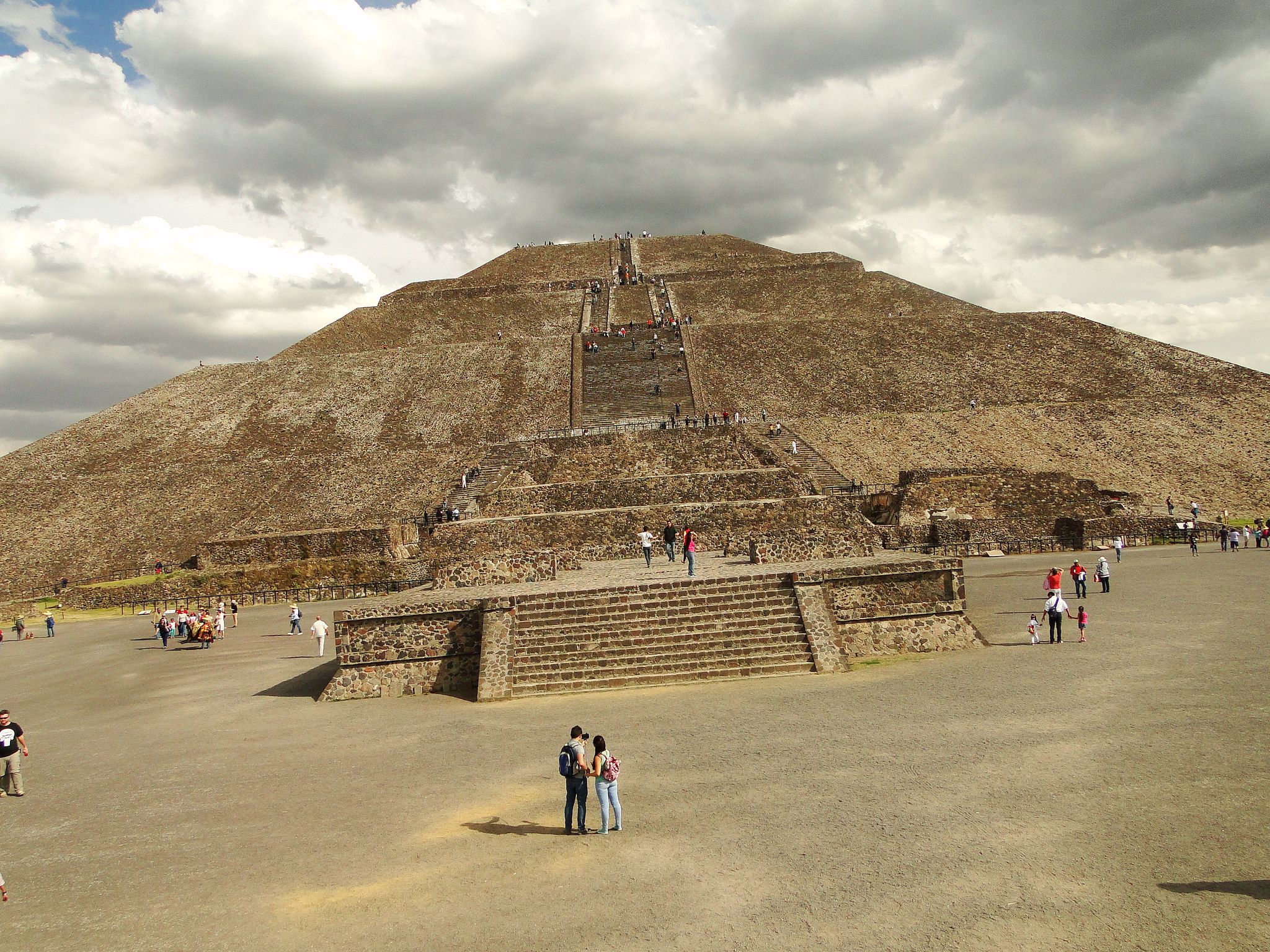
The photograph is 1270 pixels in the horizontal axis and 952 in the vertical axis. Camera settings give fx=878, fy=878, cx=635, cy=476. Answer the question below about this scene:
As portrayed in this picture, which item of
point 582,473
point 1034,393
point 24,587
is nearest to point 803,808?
point 582,473

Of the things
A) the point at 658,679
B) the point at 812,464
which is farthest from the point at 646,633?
the point at 812,464

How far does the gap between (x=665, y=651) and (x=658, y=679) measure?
0.54 meters

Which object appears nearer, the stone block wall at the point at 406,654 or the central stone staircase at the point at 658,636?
the central stone staircase at the point at 658,636

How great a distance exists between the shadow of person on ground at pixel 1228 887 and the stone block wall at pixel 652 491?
1998cm

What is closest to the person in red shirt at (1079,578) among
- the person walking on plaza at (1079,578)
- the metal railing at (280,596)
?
the person walking on plaza at (1079,578)

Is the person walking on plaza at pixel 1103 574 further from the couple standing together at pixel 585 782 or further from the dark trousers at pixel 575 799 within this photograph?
the dark trousers at pixel 575 799

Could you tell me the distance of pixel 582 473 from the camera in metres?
31.2

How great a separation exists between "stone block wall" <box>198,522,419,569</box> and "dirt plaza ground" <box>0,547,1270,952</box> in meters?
15.0

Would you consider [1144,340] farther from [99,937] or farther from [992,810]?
[99,937]

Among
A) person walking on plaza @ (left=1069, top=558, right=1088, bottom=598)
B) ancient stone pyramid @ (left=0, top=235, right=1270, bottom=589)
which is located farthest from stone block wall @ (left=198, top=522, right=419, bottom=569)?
person walking on plaza @ (left=1069, top=558, right=1088, bottom=598)

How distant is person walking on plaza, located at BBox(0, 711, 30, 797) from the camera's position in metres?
9.40

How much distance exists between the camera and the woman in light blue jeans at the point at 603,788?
7.18 metres

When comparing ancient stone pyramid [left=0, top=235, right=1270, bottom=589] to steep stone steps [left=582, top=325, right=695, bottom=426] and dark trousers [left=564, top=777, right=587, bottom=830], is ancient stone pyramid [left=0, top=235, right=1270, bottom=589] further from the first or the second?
dark trousers [left=564, top=777, right=587, bottom=830]

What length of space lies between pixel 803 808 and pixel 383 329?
187 feet
